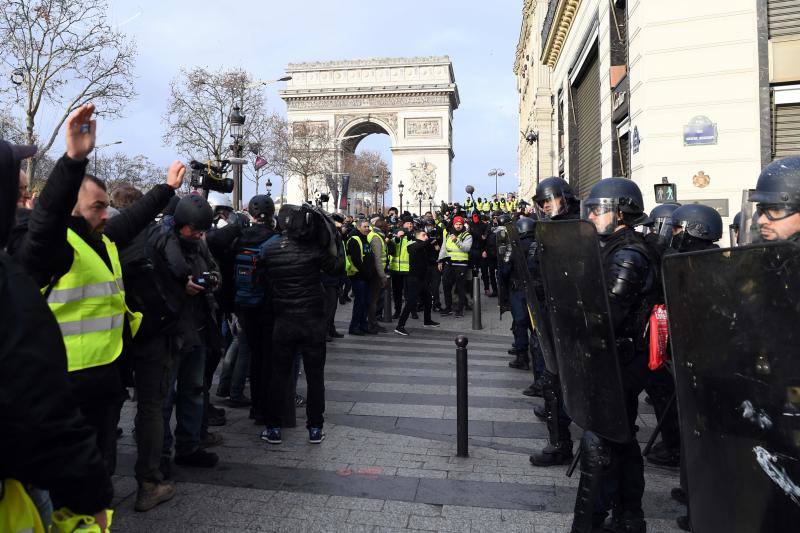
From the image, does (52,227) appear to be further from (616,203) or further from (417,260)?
(417,260)

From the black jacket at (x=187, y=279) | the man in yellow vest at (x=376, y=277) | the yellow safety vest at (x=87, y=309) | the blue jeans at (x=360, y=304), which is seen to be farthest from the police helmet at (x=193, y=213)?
the man in yellow vest at (x=376, y=277)

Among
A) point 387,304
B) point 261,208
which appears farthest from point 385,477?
point 387,304

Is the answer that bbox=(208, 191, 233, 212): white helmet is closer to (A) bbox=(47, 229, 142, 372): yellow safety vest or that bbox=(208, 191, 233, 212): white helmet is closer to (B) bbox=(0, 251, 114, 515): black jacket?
(A) bbox=(47, 229, 142, 372): yellow safety vest

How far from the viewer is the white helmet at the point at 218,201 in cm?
613

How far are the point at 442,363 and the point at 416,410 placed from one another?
2.43 m

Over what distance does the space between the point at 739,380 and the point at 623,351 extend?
4.79 ft

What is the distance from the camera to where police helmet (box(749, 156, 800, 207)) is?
212 cm

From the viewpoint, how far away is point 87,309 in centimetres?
270

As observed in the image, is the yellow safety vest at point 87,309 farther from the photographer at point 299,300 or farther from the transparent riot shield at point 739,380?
the transparent riot shield at point 739,380

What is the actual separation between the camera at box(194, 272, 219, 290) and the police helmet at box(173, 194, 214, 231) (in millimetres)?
332

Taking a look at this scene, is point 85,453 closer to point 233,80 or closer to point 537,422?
point 537,422

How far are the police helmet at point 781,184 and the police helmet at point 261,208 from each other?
416cm

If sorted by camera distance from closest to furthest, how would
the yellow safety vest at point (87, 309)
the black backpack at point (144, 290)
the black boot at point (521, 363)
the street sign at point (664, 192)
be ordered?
the yellow safety vest at point (87, 309), the black backpack at point (144, 290), the black boot at point (521, 363), the street sign at point (664, 192)

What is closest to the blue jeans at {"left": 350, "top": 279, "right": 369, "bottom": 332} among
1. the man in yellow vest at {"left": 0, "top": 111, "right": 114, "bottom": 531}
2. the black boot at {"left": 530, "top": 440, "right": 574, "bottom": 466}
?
the black boot at {"left": 530, "top": 440, "right": 574, "bottom": 466}
